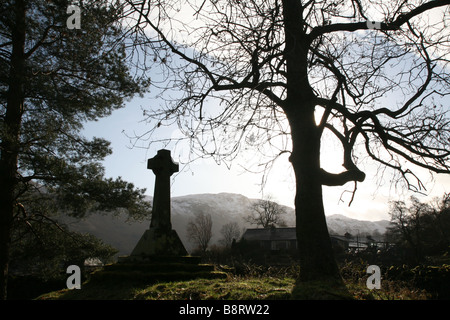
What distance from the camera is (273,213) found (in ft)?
195

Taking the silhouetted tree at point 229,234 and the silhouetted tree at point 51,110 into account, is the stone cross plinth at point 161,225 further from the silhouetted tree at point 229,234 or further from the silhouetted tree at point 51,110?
the silhouetted tree at point 229,234

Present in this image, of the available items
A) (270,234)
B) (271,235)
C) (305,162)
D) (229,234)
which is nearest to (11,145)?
(305,162)

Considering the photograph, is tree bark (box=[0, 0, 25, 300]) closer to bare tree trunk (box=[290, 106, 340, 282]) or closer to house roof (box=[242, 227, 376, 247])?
bare tree trunk (box=[290, 106, 340, 282])

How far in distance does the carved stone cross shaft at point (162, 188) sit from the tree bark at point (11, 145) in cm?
355

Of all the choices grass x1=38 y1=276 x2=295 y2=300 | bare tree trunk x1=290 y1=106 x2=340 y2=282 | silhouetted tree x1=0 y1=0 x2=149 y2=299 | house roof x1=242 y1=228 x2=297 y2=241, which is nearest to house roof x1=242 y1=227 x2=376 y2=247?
house roof x1=242 y1=228 x2=297 y2=241

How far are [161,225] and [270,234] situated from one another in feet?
150

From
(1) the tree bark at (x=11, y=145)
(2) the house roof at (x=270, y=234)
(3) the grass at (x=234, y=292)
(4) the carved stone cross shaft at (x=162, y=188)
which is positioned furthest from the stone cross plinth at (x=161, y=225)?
(2) the house roof at (x=270, y=234)

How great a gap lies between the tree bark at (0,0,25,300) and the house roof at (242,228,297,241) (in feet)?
143

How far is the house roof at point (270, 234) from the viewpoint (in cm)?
4938

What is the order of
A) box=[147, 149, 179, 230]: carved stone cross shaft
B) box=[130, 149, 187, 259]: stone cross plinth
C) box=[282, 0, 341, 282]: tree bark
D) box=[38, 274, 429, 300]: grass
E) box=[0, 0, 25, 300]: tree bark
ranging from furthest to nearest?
box=[147, 149, 179, 230]: carved stone cross shaft < box=[0, 0, 25, 300]: tree bark < box=[130, 149, 187, 259]: stone cross plinth < box=[282, 0, 341, 282]: tree bark < box=[38, 274, 429, 300]: grass

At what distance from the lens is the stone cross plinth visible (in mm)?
7201

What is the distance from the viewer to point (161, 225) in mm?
7734
